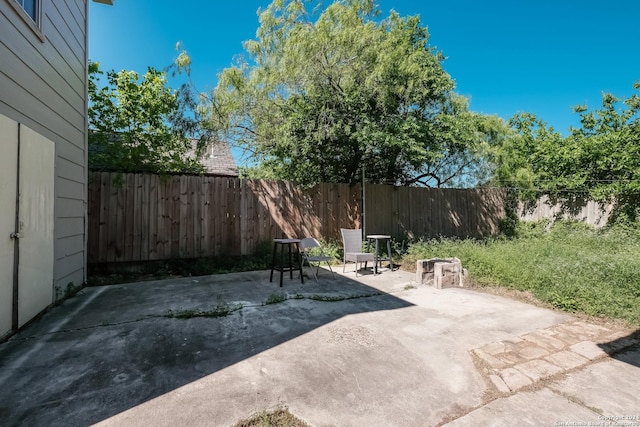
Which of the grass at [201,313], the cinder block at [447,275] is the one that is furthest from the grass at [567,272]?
the grass at [201,313]

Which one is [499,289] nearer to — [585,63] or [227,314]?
[227,314]

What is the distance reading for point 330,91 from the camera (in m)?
5.67

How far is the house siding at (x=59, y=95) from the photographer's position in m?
2.61

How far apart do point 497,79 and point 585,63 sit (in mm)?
2151

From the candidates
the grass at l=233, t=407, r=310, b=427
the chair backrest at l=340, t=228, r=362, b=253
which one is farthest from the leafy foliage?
the grass at l=233, t=407, r=310, b=427

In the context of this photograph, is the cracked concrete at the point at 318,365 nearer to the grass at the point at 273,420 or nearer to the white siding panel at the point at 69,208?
the grass at the point at 273,420

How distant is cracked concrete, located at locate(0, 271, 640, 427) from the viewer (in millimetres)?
1598

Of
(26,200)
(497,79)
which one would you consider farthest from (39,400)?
(497,79)

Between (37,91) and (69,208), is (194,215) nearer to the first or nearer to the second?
(69,208)

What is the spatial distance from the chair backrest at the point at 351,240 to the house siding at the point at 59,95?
13.0ft

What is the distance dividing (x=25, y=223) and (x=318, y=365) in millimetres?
2867

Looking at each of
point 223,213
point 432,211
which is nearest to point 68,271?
point 223,213

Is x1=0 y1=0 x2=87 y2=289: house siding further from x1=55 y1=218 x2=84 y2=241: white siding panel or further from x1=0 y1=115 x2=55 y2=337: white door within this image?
x1=0 y1=115 x2=55 y2=337: white door

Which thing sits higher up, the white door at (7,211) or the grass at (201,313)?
the white door at (7,211)
